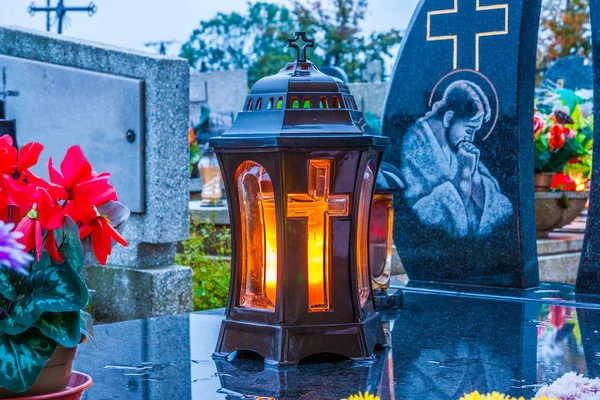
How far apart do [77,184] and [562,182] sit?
6.24 metres

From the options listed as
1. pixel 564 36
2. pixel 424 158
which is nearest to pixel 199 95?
pixel 564 36

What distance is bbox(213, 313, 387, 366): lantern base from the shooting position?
7.30 ft

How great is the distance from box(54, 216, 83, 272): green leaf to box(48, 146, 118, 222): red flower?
0.09 feet

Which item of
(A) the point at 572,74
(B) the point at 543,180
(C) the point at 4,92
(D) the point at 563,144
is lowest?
(B) the point at 543,180

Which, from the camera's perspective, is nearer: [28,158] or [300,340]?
[28,158]

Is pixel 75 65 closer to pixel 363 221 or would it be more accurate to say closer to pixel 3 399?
pixel 363 221

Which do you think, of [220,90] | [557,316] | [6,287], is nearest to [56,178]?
[6,287]

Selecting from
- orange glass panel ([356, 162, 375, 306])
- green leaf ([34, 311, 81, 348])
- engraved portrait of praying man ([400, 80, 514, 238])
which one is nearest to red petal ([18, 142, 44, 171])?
green leaf ([34, 311, 81, 348])

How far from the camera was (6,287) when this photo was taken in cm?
143

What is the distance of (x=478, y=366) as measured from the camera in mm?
2271

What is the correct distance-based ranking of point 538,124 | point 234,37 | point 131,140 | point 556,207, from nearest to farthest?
point 131,140 < point 538,124 < point 556,207 < point 234,37

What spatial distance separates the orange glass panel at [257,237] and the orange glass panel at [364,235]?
0.23 metres

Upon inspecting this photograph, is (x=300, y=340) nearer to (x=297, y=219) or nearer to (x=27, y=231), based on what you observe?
(x=297, y=219)

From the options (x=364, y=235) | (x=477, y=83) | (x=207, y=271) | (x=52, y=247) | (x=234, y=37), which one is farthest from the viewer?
(x=234, y=37)
